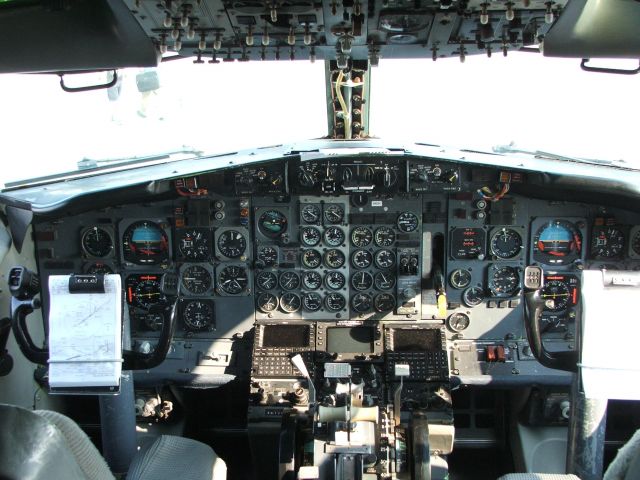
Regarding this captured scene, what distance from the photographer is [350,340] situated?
4.88 m

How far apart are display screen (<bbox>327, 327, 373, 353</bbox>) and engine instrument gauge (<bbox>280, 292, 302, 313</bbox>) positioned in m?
0.32

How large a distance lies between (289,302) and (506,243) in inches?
65.3

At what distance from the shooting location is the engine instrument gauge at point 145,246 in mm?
4879

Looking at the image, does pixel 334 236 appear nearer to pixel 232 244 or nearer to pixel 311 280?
pixel 311 280

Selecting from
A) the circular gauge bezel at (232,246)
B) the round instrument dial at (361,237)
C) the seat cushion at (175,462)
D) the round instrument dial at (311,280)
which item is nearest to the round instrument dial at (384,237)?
the round instrument dial at (361,237)

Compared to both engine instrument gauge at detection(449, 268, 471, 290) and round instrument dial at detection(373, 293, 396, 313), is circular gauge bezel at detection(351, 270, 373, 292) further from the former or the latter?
engine instrument gauge at detection(449, 268, 471, 290)

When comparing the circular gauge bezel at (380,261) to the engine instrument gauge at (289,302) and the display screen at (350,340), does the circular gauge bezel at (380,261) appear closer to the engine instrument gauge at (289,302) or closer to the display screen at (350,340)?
the display screen at (350,340)

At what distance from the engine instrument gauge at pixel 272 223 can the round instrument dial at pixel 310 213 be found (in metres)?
0.14

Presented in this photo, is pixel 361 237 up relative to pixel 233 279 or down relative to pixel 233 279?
up

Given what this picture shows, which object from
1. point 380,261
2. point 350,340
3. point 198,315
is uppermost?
point 380,261

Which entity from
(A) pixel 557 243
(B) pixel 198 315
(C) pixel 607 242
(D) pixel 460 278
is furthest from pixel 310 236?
(C) pixel 607 242

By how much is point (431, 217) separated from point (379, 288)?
25.6 inches

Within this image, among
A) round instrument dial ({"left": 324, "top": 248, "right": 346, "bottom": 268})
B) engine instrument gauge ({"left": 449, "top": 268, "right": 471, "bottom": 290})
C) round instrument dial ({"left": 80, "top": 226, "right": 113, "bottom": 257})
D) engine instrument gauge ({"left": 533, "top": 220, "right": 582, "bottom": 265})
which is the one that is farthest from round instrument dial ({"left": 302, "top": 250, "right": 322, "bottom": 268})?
engine instrument gauge ({"left": 533, "top": 220, "right": 582, "bottom": 265})

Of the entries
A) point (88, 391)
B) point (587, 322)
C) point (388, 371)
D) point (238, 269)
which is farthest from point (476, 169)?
point (88, 391)
